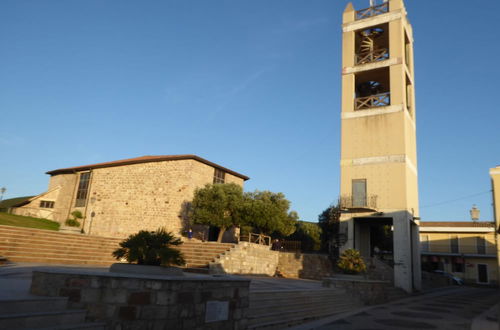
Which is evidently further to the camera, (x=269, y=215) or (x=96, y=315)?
(x=269, y=215)

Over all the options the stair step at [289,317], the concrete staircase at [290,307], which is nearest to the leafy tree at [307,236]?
the concrete staircase at [290,307]

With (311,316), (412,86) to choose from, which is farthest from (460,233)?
(311,316)

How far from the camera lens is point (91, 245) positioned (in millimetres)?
18469

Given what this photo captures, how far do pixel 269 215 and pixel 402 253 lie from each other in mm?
8923

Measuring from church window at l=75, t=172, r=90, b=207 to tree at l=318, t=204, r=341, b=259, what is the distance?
20.6 meters

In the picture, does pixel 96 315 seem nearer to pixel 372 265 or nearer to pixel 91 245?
pixel 91 245

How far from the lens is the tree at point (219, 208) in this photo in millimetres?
26125

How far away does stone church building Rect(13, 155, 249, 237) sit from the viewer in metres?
28.5

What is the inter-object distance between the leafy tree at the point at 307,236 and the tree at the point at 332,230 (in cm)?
448

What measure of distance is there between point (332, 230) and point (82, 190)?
72.6ft

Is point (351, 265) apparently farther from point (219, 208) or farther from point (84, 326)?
point (84, 326)

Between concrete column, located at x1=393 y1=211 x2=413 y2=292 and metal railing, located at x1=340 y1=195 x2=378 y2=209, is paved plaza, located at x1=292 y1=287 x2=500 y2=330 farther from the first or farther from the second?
metal railing, located at x1=340 y1=195 x2=378 y2=209

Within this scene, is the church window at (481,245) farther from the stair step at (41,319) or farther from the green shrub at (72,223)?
the stair step at (41,319)

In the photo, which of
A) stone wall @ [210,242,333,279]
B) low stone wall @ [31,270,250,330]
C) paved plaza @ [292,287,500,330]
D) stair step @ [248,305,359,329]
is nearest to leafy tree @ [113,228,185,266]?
low stone wall @ [31,270,250,330]
